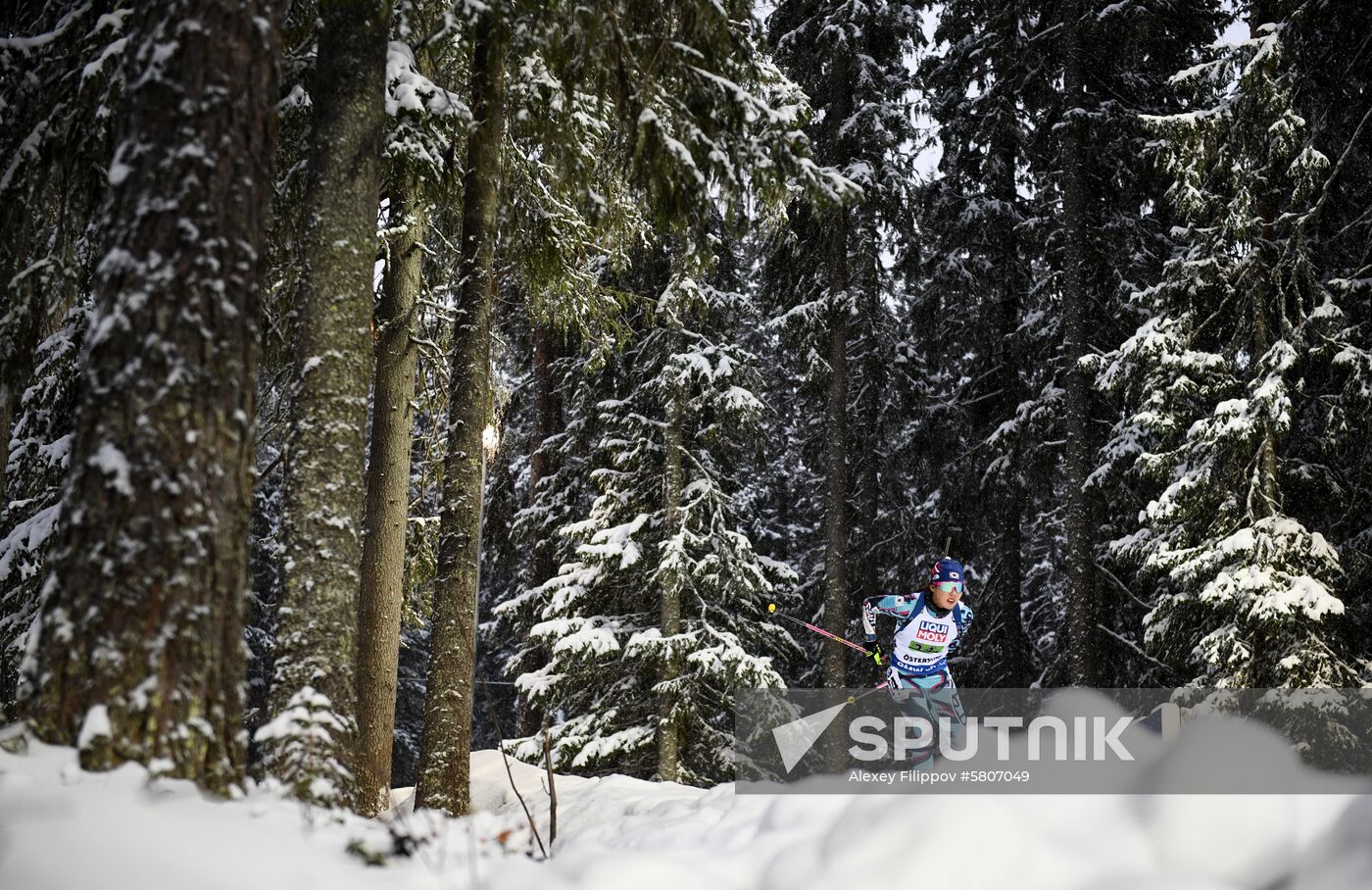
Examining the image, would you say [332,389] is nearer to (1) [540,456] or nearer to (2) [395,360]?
(2) [395,360]

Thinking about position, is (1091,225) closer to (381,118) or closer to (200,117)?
(381,118)

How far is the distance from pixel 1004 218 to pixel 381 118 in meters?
14.2

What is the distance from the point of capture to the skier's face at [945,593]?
8.11 m

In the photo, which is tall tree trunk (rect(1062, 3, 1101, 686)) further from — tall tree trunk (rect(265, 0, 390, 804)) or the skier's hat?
tall tree trunk (rect(265, 0, 390, 804))

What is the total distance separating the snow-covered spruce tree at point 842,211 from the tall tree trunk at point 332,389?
1042 centimetres

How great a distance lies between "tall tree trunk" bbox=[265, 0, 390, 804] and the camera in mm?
4910

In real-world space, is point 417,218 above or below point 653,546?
above

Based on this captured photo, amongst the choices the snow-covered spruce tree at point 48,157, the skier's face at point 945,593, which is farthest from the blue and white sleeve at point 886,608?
the snow-covered spruce tree at point 48,157

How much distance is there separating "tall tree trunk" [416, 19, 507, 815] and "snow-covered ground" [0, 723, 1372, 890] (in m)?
Answer: 1.99

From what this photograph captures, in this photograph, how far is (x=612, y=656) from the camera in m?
15.0

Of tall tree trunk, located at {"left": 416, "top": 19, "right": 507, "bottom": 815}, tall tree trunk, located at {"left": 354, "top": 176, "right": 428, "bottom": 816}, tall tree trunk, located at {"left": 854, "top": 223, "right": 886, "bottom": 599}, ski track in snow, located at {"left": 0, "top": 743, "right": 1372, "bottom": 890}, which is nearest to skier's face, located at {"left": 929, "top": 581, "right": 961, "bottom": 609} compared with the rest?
ski track in snow, located at {"left": 0, "top": 743, "right": 1372, "bottom": 890}

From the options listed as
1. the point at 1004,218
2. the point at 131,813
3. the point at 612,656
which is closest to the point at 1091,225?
the point at 1004,218

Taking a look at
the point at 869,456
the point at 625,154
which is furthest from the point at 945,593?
the point at 869,456

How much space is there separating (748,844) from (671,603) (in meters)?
9.41
